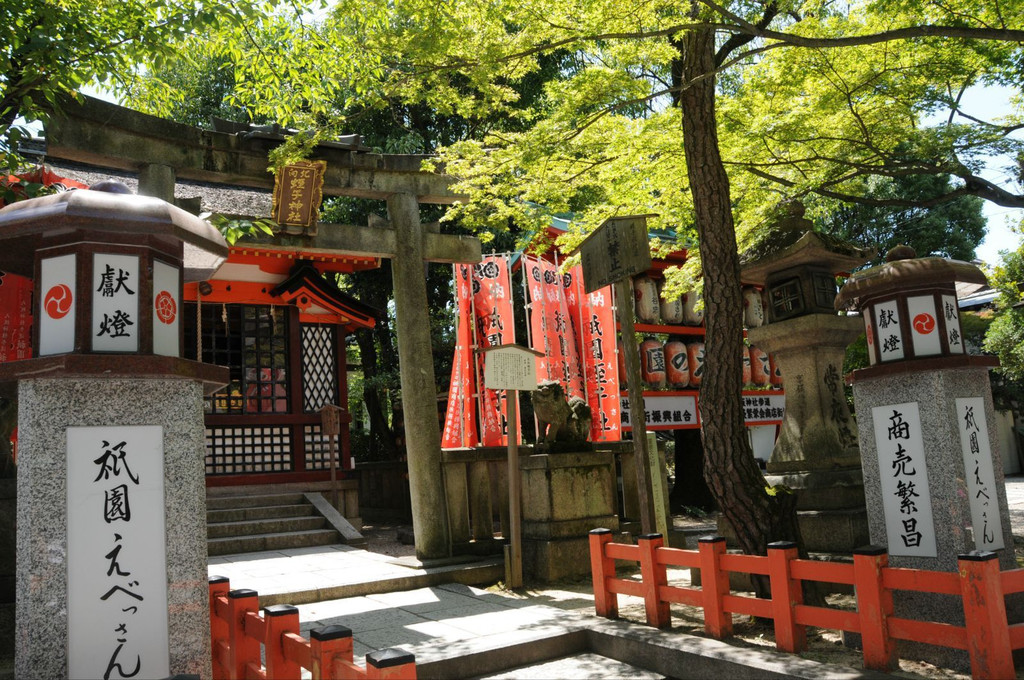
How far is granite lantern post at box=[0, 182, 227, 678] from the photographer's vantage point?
12.2ft

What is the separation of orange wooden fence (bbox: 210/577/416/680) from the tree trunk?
393 cm

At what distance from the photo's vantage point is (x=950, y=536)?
538 cm

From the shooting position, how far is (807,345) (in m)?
9.00

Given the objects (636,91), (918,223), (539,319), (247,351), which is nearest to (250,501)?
(247,351)

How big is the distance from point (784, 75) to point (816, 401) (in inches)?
156

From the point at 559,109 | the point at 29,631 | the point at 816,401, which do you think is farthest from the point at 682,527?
the point at 29,631

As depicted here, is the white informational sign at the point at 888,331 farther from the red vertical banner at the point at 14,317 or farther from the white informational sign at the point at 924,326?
the red vertical banner at the point at 14,317

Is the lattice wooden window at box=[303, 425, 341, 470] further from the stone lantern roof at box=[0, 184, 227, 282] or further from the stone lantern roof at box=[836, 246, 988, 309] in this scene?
the stone lantern roof at box=[836, 246, 988, 309]

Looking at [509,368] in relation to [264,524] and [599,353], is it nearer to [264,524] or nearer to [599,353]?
[599,353]

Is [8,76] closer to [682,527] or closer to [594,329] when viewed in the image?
[594,329]

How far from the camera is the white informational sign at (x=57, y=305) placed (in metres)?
4.00

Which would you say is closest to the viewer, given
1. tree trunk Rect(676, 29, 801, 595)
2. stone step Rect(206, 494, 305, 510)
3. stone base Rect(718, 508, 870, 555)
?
tree trunk Rect(676, 29, 801, 595)

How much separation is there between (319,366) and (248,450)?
2.38 m

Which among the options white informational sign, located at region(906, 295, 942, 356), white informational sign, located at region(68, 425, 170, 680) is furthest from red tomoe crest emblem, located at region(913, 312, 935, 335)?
white informational sign, located at region(68, 425, 170, 680)
